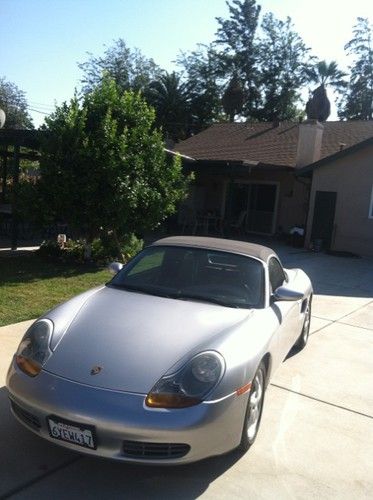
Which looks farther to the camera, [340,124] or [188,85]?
[188,85]

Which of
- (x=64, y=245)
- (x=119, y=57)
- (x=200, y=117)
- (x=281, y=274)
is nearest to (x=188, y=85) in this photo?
(x=200, y=117)

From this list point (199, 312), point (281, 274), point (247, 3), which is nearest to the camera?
point (199, 312)

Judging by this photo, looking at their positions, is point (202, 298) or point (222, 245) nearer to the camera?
point (202, 298)

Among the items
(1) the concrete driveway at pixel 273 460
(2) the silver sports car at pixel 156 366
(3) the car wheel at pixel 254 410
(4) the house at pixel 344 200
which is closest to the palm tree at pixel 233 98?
(4) the house at pixel 344 200

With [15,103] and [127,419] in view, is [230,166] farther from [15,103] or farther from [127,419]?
[15,103]

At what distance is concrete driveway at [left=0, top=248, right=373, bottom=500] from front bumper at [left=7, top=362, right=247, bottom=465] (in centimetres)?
24

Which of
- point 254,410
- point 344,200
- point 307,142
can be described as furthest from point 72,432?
point 307,142

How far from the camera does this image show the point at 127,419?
9.11 feet

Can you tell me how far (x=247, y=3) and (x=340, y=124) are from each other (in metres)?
29.3

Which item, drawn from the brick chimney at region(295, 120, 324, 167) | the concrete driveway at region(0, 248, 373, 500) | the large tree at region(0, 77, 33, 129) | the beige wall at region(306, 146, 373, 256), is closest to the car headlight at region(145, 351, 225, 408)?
the concrete driveway at region(0, 248, 373, 500)

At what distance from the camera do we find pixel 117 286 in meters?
4.38

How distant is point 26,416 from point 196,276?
1.91m

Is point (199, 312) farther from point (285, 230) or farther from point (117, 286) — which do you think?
point (285, 230)

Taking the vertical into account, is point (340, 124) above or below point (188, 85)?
below
